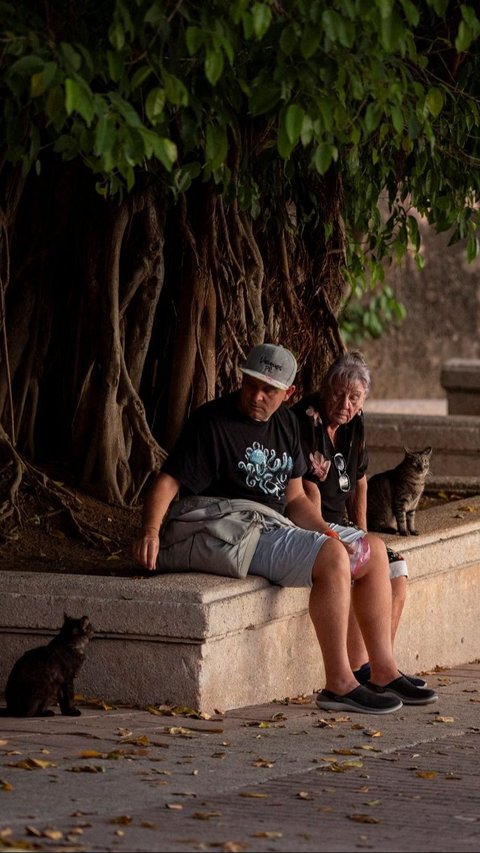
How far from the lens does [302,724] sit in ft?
21.7

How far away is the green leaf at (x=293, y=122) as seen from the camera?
5699 mm

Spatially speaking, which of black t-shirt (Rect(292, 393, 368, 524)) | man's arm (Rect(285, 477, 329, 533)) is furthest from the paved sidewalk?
black t-shirt (Rect(292, 393, 368, 524))

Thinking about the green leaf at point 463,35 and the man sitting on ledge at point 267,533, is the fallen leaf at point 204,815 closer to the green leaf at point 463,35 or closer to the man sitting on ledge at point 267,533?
the man sitting on ledge at point 267,533

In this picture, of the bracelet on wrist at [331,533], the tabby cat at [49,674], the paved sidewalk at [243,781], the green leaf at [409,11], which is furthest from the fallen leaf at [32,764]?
the green leaf at [409,11]

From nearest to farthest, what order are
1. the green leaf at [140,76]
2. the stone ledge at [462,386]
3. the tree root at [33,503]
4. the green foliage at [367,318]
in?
the green leaf at [140,76], the tree root at [33,503], the stone ledge at [462,386], the green foliage at [367,318]

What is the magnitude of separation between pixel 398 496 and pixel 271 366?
5.78 ft

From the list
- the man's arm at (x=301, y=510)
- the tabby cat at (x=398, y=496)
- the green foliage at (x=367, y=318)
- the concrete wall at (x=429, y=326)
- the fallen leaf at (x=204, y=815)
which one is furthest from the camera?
the concrete wall at (x=429, y=326)

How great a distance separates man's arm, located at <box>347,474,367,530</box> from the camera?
7969 mm

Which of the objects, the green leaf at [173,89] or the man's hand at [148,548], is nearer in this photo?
the green leaf at [173,89]

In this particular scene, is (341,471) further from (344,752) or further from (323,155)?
(323,155)

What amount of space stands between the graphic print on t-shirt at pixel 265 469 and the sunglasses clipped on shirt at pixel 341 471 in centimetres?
60

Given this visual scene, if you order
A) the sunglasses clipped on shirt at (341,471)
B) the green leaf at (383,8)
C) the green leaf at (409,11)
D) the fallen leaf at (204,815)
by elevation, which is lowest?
the fallen leaf at (204,815)

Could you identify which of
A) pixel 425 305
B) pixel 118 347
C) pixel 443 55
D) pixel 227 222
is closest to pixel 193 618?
pixel 118 347

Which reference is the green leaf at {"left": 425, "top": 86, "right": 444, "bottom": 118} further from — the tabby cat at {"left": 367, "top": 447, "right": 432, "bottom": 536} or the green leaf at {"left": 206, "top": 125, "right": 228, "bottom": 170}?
the tabby cat at {"left": 367, "top": 447, "right": 432, "bottom": 536}
